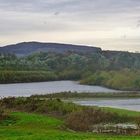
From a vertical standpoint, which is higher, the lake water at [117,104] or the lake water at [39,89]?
the lake water at [39,89]

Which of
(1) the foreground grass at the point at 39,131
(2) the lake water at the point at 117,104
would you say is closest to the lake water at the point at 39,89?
A: (2) the lake water at the point at 117,104

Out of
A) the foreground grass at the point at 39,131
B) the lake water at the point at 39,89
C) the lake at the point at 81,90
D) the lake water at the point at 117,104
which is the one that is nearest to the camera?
the foreground grass at the point at 39,131

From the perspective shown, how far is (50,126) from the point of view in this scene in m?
43.8

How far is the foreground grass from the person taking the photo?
112ft

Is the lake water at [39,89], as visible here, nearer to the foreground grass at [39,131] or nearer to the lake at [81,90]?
the lake at [81,90]

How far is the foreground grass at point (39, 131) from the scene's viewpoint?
3400cm

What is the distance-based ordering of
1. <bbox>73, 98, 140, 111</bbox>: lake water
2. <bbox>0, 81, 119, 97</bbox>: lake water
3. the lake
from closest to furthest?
<bbox>73, 98, 140, 111</bbox>: lake water < the lake < <bbox>0, 81, 119, 97</bbox>: lake water

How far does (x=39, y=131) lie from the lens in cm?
3847

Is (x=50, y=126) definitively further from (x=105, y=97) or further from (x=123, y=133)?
(x=105, y=97)

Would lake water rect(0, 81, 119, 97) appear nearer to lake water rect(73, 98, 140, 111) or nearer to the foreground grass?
lake water rect(73, 98, 140, 111)

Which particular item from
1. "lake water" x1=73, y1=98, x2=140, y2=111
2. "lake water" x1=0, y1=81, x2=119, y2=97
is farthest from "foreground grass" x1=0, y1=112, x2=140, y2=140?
"lake water" x1=0, y1=81, x2=119, y2=97

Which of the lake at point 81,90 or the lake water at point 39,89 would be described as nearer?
the lake at point 81,90

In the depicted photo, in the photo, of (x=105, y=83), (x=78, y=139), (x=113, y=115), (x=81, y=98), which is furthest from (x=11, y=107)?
(x=105, y=83)

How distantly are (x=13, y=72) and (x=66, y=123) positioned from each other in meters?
145
